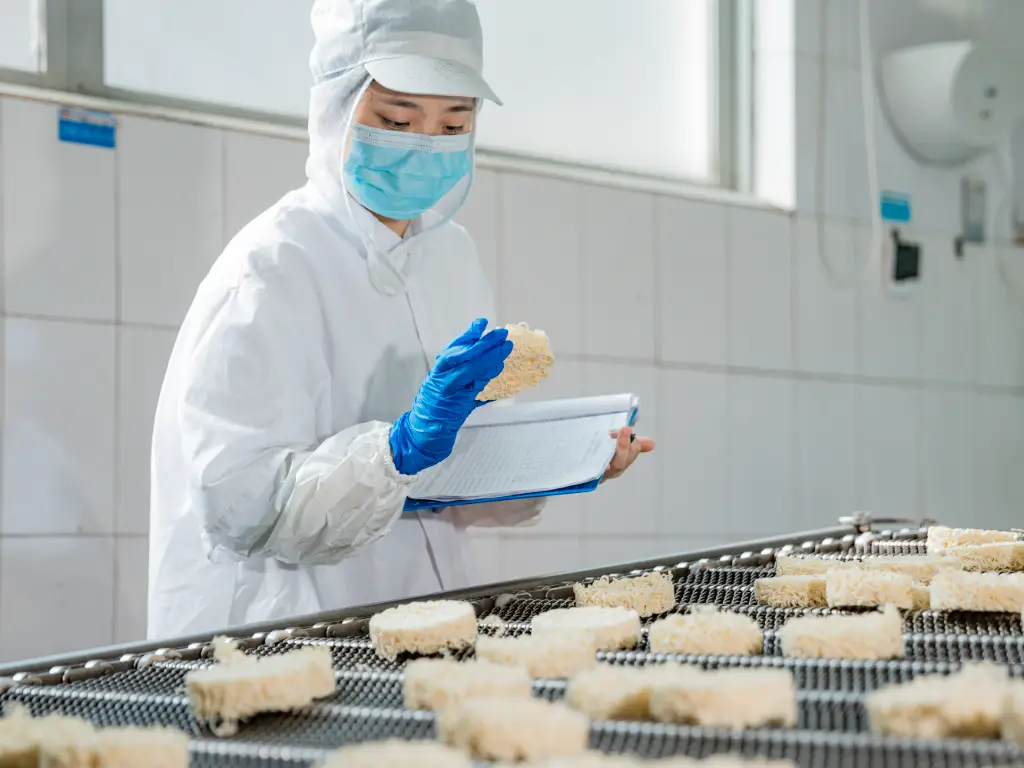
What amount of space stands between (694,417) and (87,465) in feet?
5.75

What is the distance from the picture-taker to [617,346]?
11.6 feet

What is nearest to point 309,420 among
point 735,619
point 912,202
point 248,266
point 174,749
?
point 248,266

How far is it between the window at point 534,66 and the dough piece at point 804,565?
1.91 meters

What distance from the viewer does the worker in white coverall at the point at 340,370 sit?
1.83 meters

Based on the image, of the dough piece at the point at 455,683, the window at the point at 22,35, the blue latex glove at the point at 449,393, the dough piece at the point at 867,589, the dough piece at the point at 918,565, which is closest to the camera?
the dough piece at the point at 455,683

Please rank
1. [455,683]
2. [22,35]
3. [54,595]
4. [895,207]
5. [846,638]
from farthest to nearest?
[895,207]
[22,35]
[54,595]
[846,638]
[455,683]

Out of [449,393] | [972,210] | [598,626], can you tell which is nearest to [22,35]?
[449,393]

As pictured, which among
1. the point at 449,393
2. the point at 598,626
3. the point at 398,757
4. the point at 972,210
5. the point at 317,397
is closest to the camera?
the point at 398,757

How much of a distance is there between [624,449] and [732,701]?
115 centimetres

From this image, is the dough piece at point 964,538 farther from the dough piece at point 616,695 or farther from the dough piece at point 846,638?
the dough piece at point 616,695

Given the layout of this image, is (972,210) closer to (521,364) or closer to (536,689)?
(521,364)

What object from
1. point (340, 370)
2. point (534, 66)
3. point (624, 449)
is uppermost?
point (534, 66)

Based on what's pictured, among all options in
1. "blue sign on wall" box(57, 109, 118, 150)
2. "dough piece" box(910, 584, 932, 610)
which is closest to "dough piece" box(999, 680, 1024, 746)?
"dough piece" box(910, 584, 932, 610)

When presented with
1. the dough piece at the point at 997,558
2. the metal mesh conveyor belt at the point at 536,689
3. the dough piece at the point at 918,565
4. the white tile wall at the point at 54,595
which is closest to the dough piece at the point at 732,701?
the metal mesh conveyor belt at the point at 536,689
